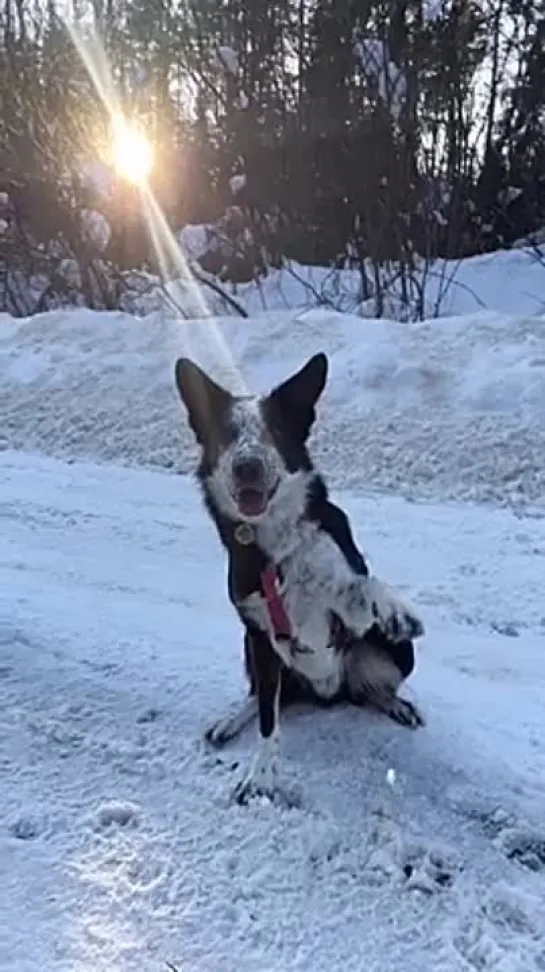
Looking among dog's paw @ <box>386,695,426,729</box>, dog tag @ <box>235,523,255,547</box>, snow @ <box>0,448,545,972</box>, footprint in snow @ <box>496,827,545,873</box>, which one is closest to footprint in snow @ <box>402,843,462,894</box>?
snow @ <box>0,448,545,972</box>

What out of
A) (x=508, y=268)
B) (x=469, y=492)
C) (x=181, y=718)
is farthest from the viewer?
(x=508, y=268)

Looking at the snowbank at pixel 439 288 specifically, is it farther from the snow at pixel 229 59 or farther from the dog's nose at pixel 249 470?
the dog's nose at pixel 249 470

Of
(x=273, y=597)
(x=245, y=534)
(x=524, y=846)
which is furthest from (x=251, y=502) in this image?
(x=524, y=846)

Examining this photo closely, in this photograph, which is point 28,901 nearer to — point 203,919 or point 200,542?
point 203,919

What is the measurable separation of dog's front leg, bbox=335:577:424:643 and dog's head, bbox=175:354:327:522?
319 mm

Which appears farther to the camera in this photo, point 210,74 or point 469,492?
point 210,74

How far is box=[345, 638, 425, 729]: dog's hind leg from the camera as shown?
2.87 meters

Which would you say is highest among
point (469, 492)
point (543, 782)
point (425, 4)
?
point (425, 4)

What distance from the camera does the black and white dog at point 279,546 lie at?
2568mm

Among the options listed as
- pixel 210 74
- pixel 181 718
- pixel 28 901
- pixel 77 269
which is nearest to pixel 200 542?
pixel 181 718

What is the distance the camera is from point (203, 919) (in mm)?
2172

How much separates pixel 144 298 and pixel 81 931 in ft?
28.7

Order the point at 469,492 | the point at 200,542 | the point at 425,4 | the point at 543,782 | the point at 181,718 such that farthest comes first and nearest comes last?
the point at 425,4
the point at 469,492
the point at 200,542
the point at 181,718
the point at 543,782

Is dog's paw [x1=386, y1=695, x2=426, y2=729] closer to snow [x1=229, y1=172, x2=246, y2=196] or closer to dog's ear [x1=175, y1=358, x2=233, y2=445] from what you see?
dog's ear [x1=175, y1=358, x2=233, y2=445]
